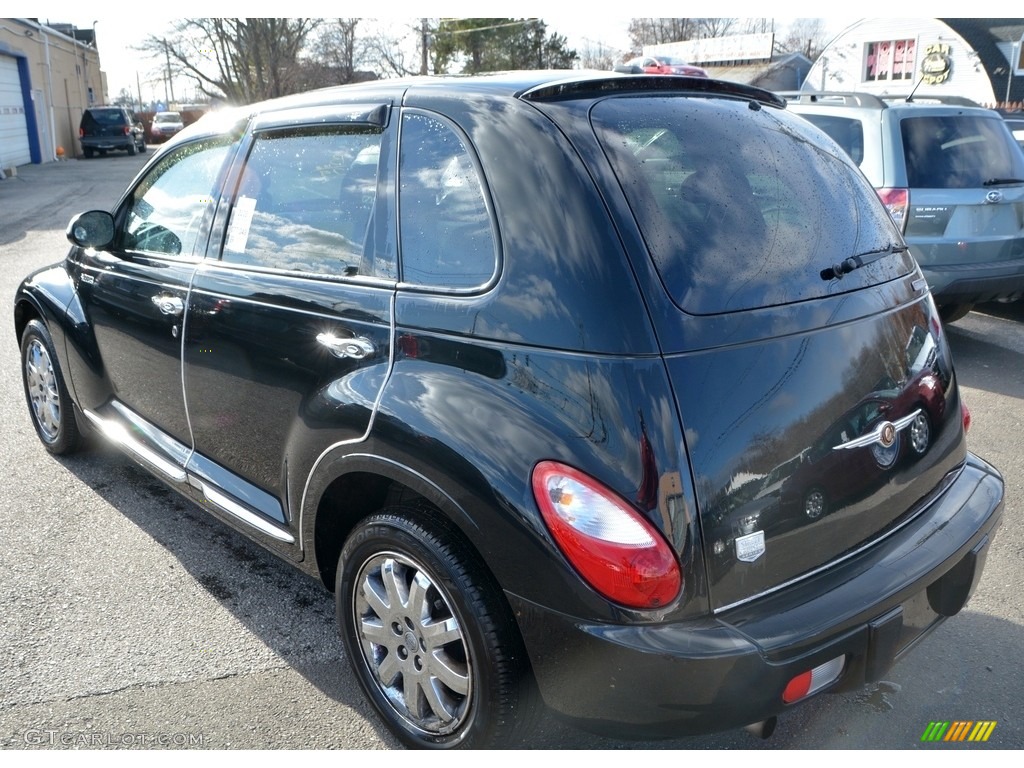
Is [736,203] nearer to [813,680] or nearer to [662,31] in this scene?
[813,680]

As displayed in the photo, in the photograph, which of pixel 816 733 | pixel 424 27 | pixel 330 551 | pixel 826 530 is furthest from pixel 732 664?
pixel 424 27

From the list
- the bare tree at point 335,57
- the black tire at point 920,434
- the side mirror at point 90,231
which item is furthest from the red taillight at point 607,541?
the bare tree at point 335,57

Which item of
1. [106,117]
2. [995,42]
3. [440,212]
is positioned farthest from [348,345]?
[106,117]

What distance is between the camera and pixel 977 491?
265 cm

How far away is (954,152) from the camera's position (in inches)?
256

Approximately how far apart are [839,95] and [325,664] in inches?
243

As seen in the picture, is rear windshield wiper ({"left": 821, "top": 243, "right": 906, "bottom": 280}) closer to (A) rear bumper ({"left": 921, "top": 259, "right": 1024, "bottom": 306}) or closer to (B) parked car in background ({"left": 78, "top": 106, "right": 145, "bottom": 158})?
(A) rear bumper ({"left": 921, "top": 259, "right": 1024, "bottom": 306})

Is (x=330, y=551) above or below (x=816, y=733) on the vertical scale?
above

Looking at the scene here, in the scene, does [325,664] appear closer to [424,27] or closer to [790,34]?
[424,27]

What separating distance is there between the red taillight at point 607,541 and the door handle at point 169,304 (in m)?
1.86

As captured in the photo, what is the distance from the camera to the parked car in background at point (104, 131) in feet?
109

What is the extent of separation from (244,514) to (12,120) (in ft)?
95.5

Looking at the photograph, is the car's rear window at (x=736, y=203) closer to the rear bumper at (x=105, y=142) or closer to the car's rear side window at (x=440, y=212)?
the car's rear side window at (x=440, y=212)

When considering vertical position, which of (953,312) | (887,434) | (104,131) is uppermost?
(104,131)
